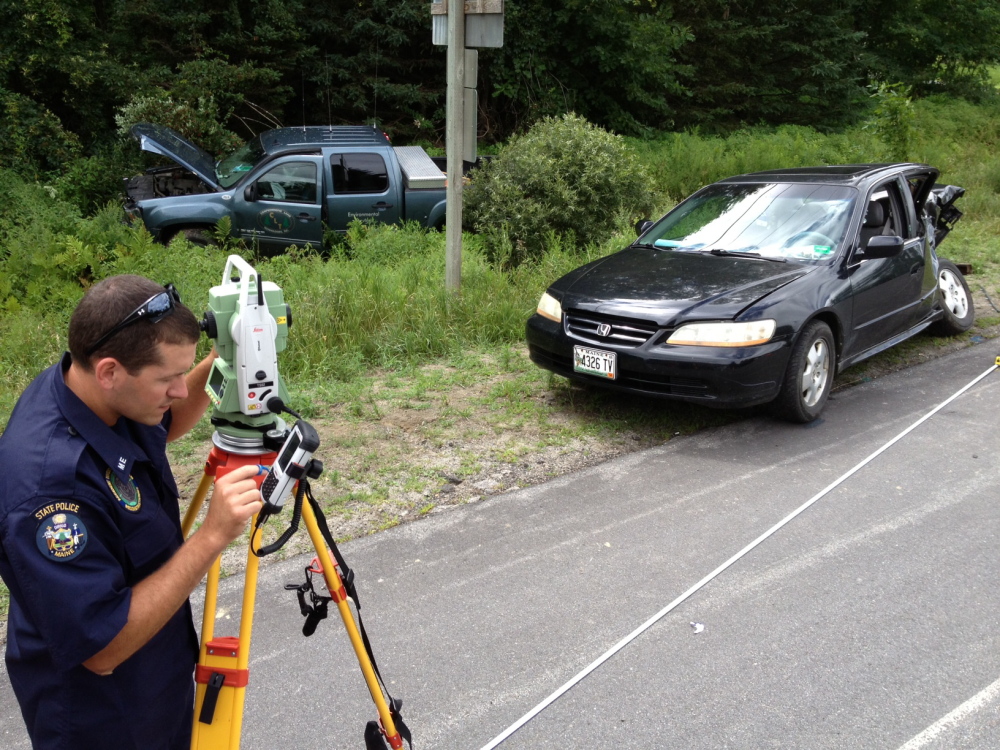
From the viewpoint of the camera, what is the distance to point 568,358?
600 cm

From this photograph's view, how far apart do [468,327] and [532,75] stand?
10979 mm

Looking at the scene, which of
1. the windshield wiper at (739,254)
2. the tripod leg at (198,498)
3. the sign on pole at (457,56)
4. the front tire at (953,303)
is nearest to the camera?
the tripod leg at (198,498)

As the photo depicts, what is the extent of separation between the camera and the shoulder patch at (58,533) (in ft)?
5.55

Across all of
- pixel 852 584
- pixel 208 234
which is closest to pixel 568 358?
pixel 852 584

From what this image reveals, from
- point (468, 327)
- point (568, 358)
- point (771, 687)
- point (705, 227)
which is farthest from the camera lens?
point (468, 327)

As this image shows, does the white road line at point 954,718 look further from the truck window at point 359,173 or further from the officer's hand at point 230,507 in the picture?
the truck window at point 359,173

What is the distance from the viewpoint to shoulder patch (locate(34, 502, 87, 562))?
1692 mm

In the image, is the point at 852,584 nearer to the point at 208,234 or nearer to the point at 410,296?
the point at 410,296

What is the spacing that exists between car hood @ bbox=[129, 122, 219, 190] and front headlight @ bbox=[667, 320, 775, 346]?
22.0ft

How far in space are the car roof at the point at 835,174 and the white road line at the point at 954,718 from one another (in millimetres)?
4421

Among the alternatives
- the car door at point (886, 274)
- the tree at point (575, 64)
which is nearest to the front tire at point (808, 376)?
the car door at point (886, 274)

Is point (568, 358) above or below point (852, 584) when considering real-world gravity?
above

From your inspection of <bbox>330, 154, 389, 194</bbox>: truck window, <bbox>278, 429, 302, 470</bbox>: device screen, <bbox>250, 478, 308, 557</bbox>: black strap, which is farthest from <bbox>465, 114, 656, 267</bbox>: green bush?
<bbox>278, 429, 302, 470</bbox>: device screen

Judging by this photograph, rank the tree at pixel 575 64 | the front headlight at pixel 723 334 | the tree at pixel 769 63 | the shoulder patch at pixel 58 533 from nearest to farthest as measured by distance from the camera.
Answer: the shoulder patch at pixel 58 533
the front headlight at pixel 723 334
the tree at pixel 575 64
the tree at pixel 769 63
